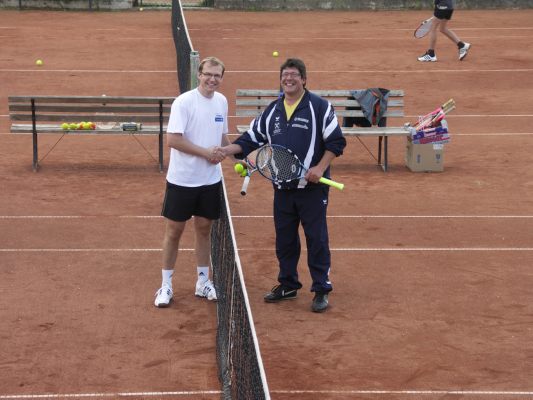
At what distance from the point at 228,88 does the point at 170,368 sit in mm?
12680

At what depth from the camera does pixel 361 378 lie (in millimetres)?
7391

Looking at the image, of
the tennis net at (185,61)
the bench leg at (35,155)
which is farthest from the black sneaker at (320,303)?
Answer: the bench leg at (35,155)

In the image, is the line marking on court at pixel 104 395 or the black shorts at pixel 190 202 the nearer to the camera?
the line marking on court at pixel 104 395

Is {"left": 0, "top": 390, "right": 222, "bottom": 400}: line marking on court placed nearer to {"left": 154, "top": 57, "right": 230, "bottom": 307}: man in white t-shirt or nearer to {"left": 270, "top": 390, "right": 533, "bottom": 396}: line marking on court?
{"left": 270, "top": 390, "right": 533, "bottom": 396}: line marking on court

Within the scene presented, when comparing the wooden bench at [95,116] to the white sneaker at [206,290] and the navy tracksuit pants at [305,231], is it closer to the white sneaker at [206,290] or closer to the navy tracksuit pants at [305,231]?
the white sneaker at [206,290]

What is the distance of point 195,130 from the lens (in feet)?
28.0

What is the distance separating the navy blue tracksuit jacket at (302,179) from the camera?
852 centimetres

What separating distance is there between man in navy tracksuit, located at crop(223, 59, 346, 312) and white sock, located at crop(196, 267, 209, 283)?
636 mm

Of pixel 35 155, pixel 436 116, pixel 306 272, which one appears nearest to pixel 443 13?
pixel 436 116

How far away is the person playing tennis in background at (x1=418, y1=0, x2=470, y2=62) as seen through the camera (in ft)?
69.9

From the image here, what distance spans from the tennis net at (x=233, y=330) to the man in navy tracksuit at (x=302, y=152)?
0.55 m

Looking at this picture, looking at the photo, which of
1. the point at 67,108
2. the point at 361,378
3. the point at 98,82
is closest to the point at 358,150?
the point at 67,108

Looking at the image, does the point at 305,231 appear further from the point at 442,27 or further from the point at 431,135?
the point at 442,27

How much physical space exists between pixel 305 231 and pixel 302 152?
690 millimetres
